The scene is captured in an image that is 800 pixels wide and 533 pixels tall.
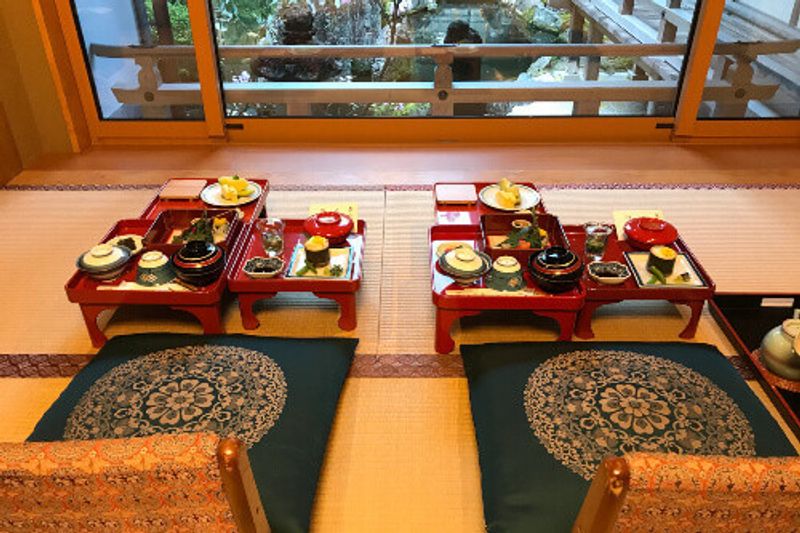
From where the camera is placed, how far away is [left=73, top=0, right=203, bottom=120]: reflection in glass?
4312 millimetres

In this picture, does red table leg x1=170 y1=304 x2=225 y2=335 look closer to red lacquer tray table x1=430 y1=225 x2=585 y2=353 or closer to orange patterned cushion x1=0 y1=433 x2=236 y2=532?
red lacquer tray table x1=430 y1=225 x2=585 y2=353

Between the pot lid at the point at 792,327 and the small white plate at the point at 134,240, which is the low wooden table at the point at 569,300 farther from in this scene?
the small white plate at the point at 134,240

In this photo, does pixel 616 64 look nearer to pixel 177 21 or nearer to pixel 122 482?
pixel 177 21

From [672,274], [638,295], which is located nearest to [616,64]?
[672,274]

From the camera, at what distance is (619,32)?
15.6ft

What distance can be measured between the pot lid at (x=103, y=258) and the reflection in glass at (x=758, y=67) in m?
3.74

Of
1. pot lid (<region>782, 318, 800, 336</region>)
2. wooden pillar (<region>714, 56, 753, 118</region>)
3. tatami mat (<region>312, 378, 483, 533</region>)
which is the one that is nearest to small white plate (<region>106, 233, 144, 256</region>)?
tatami mat (<region>312, 378, 483, 533</region>)

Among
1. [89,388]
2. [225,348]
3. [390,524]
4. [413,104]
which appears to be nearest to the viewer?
[390,524]

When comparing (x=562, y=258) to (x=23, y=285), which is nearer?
(x=562, y=258)

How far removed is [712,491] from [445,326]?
1.36 m

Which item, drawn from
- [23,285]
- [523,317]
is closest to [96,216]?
[23,285]

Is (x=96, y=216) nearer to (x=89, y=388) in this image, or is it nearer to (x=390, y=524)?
(x=89, y=388)

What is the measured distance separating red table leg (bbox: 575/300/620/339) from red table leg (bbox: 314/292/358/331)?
0.86 metres

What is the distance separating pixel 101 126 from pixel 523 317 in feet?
10.6
